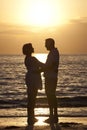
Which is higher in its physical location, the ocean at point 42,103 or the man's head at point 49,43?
the man's head at point 49,43

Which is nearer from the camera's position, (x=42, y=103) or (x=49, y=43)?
(x=49, y=43)

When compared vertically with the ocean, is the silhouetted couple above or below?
above

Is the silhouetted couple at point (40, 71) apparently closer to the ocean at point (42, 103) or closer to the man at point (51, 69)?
the man at point (51, 69)

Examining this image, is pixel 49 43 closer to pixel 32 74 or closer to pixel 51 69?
pixel 51 69

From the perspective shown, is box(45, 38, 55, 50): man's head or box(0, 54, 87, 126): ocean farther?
box(0, 54, 87, 126): ocean

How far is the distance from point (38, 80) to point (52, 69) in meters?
0.47

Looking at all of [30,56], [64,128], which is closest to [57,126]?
[64,128]

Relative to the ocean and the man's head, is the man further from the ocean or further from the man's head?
the ocean

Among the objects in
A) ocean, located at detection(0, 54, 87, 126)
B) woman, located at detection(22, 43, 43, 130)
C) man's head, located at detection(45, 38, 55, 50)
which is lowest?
ocean, located at detection(0, 54, 87, 126)

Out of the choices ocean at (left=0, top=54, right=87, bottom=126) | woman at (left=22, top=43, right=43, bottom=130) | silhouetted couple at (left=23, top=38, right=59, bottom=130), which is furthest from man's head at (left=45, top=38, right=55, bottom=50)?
ocean at (left=0, top=54, right=87, bottom=126)

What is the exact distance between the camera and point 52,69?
12.5m

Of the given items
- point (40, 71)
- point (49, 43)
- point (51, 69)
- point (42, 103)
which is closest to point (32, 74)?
point (40, 71)

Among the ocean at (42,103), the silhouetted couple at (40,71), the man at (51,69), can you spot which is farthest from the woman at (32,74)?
the ocean at (42,103)

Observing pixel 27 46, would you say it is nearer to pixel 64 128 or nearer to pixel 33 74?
pixel 33 74
